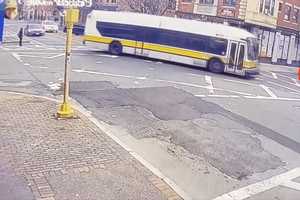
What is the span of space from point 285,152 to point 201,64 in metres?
15.6

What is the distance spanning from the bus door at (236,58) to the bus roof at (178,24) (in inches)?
18.0

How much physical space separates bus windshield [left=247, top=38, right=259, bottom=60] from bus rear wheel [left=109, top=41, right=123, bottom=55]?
8.23 m

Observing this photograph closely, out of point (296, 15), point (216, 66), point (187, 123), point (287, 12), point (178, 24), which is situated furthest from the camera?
point (296, 15)

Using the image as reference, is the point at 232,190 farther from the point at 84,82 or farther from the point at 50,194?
the point at 84,82

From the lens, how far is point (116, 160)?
8156 mm

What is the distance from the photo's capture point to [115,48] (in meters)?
28.5

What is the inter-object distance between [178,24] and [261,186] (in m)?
19.3

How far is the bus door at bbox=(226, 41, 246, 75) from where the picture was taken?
24656 mm

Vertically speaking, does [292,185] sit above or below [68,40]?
below

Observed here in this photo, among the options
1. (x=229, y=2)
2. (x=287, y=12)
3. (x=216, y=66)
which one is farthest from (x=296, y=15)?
(x=216, y=66)


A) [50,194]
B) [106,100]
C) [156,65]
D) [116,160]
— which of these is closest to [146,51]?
[156,65]

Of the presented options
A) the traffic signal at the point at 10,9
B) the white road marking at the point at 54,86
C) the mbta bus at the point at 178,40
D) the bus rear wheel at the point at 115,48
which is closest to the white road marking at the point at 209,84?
the mbta bus at the point at 178,40

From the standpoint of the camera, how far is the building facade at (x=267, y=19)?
3741 cm

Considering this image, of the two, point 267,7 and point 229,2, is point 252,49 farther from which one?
point 267,7
